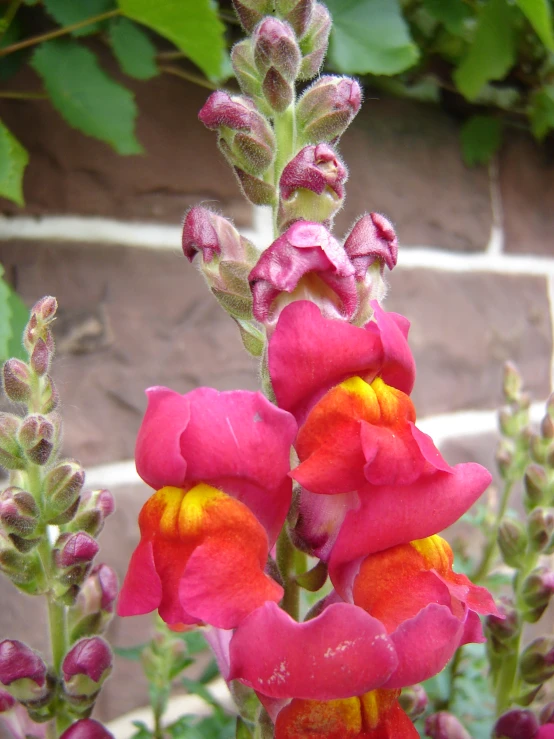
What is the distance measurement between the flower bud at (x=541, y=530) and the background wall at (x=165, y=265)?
38 centimetres

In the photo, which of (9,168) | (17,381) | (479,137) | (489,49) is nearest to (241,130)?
(17,381)

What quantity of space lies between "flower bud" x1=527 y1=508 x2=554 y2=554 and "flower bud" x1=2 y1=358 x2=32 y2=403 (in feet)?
1.25

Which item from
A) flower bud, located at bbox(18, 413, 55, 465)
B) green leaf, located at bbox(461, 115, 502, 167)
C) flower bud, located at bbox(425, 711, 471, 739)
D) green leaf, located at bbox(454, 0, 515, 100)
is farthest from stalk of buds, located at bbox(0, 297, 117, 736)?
green leaf, located at bbox(461, 115, 502, 167)

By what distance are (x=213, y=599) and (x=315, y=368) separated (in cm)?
11

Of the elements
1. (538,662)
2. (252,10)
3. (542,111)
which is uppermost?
(252,10)

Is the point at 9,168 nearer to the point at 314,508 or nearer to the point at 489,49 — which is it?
the point at 314,508

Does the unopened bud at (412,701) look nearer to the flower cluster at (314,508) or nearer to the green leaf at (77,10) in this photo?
the flower cluster at (314,508)

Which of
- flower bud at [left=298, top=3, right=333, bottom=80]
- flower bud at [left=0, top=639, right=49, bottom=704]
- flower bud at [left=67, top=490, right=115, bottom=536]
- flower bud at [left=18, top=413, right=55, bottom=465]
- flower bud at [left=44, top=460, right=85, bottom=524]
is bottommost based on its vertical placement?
flower bud at [left=0, top=639, right=49, bottom=704]

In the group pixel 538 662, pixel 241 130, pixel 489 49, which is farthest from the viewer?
pixel 489 49

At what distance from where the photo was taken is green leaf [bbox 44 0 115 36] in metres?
0.62

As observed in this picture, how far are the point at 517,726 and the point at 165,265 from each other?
0.57 m

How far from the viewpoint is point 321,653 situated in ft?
0.86

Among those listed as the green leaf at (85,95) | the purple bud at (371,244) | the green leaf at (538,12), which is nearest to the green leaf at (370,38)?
the green leaf at (538,12)

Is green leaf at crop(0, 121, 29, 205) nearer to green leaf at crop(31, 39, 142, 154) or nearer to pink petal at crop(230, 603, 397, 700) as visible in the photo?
green leaf at crop(31, 39, 142, 154)
